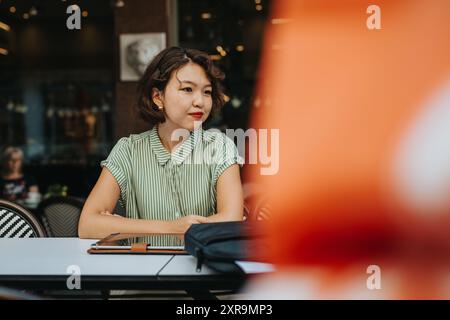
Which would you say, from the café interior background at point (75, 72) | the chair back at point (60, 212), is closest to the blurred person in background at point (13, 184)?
the chair back at point (60, 212)

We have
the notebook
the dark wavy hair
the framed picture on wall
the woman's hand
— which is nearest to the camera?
the notebook

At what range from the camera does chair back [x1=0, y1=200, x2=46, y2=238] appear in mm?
2180

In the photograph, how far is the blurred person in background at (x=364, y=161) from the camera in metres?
1.27

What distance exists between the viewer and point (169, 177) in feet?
7.16

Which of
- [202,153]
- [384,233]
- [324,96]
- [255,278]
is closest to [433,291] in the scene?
[384,233]

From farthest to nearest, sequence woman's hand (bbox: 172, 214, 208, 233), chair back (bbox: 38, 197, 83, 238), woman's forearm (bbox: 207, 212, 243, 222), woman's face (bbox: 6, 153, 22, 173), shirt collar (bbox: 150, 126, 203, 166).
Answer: woman's face (bbox: 6, 153, 22, 173) < chair back (bbox: 38, 197, 83, 238) < shirt collar (bbox: 150, 126, 203, 166) < woman's forearm (bbox: 207, 212, 243, 222) < woman's hand (bbox: 172, 214, 208, 233)

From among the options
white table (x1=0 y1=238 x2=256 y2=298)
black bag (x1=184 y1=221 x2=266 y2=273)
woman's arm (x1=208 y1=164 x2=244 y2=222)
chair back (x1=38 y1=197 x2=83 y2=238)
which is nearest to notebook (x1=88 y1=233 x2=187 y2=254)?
white table (x1=0 y1=238 x2=256 y2=298)

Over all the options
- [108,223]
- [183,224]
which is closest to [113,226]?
[108,223]

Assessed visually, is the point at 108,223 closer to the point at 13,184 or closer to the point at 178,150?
the point at 178,150

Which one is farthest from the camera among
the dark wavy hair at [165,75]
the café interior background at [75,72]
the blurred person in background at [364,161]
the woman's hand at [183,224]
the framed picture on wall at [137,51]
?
the café interior background at [75,72]

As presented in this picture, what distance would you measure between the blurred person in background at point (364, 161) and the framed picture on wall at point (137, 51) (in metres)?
3.90

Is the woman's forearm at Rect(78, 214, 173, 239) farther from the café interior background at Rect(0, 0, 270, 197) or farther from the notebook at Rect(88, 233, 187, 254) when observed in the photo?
the café interior background at Rect(0, 0, 270, 197)

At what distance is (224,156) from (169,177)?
0.21 metres

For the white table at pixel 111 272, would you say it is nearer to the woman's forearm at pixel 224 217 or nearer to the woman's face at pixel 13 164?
the woman's forearm at pixel 224 217
